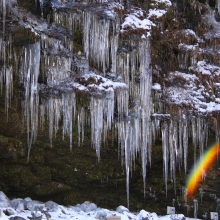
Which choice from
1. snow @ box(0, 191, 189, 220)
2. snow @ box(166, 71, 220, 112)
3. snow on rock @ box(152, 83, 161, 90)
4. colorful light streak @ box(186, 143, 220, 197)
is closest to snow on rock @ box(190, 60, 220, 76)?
snow @ box(166, 71, 220, 112)

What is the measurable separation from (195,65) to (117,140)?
109 inches

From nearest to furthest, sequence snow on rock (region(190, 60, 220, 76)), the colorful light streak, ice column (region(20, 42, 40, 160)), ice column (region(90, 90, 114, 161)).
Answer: ice column (region(20, 42, 40, 160)) < ice column (region(90, 90, 114, 161)) < snow on rock (region(190, 60, 220, 76)) < the colorful light streak

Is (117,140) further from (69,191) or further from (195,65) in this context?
(195,65)

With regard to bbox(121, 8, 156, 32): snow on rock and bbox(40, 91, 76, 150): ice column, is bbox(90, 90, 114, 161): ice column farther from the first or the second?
bbox(121, 8, 156, 32): snow on rock

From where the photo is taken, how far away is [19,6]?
5570mm

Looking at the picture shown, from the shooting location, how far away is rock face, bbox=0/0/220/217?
20.2 feet

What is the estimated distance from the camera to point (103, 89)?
6.68 metres

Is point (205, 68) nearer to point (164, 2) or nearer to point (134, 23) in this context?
point (164, 2)

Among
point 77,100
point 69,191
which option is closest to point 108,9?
point 77,100

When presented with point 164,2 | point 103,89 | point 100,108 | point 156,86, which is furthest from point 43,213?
point 164,2

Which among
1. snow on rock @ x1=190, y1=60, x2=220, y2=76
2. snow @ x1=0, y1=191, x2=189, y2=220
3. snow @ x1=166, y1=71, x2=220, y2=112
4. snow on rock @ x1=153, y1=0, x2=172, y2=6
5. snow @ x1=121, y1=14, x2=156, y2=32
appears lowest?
snow @ x1=0, y1=191, x2=189, y2=220

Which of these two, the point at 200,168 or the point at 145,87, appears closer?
the point at 145,87

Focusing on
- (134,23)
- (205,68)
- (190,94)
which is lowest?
(190,94)

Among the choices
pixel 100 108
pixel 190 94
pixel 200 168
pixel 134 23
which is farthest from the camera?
pixel 200 168
